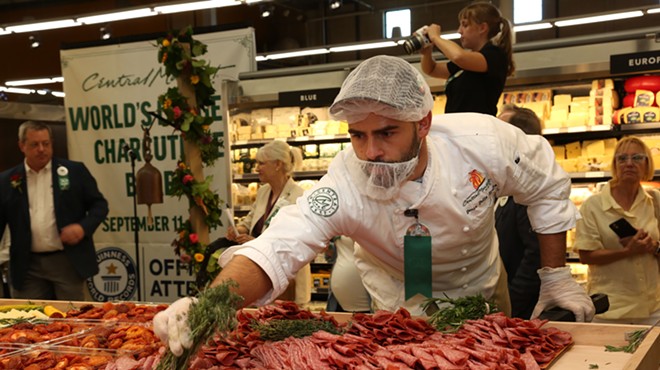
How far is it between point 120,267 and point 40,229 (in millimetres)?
2367

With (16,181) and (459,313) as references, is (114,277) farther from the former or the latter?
(459,313)

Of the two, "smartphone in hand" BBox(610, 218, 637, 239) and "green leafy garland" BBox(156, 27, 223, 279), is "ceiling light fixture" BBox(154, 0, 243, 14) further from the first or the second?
"smartphone in hand" BBox(610, 218, 637, 239)

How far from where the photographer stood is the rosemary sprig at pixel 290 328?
2.17 metres

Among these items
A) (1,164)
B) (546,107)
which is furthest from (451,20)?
(546,107)

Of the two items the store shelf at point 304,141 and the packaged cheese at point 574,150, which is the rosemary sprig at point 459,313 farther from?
the store shelf at point 304,141

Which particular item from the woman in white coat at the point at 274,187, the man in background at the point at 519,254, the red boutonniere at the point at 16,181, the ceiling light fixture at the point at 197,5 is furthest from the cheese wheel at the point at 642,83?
the red boutonniere at the point at 16,181

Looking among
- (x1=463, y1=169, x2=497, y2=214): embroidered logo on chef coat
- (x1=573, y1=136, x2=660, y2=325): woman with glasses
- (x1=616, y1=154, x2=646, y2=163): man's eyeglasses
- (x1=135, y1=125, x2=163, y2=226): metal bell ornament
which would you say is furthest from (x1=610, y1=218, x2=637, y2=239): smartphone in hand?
(x1=135, y1=125, x2=163, y2=226): metal bell ornament

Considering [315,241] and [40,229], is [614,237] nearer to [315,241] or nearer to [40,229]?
[315,241]

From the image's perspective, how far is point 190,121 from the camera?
17.8ft

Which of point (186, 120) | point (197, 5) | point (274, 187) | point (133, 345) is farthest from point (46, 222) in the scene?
point (133, 345)

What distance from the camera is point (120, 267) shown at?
802cm

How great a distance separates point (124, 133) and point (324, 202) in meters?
6.01

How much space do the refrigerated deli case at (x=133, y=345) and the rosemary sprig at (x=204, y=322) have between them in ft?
0.77

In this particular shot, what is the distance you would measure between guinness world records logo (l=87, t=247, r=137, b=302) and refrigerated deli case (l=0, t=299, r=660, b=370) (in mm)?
5193
